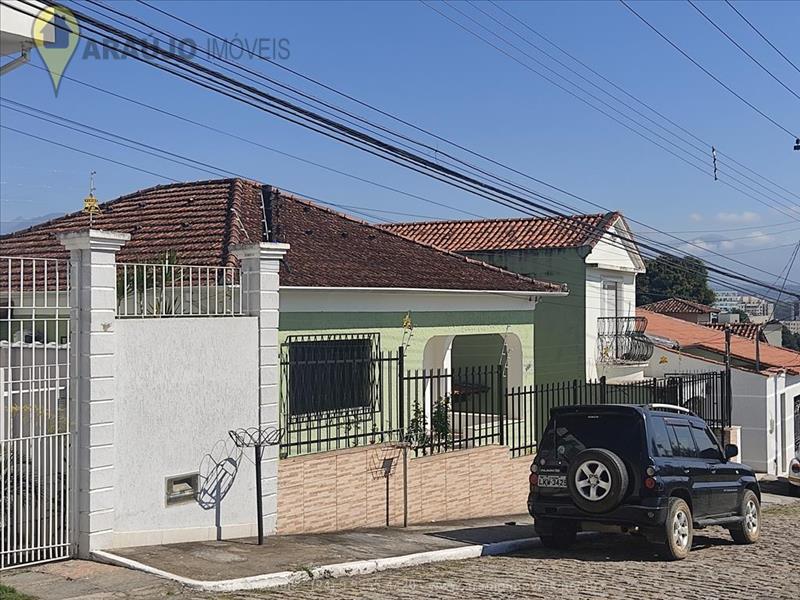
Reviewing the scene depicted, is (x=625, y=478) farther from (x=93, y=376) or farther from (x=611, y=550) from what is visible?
(x=93, y=376)

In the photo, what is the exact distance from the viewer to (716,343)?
29.3 metres

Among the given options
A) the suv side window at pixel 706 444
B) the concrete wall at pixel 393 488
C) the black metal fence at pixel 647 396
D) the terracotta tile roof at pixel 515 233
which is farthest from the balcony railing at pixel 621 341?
the suv side window at pixel 706 444

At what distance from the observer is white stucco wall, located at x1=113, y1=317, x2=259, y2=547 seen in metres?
9.48

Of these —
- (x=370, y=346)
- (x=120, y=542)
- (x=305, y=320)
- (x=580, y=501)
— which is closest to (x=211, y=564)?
(x=120, y=542)

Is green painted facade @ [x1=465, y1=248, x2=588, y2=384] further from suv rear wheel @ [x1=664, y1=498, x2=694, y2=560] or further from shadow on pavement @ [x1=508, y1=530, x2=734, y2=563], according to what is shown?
suv rear wheel @ [x1=664, y1=498, x2=694, y2=560]

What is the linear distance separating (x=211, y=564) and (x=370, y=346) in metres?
6.55

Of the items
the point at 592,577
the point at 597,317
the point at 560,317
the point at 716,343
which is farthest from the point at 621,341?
the point at 592,577

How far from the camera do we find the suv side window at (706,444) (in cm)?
1190

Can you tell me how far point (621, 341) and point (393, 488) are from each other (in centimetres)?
1406

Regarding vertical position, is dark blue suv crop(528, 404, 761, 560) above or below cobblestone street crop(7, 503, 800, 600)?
above

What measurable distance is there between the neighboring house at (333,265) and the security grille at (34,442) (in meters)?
4.42

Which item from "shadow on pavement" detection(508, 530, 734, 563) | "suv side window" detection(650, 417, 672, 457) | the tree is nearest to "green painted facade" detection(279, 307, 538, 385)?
"shadow on pavement" detection(508, 530, 734, 563)

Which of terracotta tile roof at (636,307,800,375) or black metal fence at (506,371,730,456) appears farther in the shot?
terracotta tile roof at (636,307,800,375)

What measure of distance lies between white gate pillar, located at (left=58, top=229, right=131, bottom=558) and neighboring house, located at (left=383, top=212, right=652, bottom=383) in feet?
52.9
